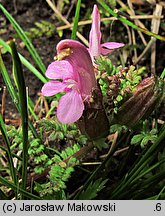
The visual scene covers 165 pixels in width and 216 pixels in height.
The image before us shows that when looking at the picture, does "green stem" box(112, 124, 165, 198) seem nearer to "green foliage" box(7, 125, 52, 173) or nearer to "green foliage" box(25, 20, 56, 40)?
"green foliage" box(7, 125, 52, 173)

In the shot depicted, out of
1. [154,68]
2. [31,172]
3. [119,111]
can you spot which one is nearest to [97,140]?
[119,111]

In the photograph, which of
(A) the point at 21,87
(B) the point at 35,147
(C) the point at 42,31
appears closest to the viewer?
(A) the point at 21,87

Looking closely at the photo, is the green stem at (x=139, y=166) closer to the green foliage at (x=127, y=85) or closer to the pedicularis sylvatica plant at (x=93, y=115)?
the pedicularis sylvatica plant at (x=93, y=115)

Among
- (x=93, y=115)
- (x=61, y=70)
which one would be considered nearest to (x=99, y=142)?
(x=93, y=115)

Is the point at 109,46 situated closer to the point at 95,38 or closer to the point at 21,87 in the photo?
the point at 95,38

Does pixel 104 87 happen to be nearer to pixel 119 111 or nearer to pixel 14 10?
pixel 119 111
